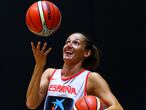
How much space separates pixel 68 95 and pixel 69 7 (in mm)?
2190

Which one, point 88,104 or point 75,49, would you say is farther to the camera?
point 75,49

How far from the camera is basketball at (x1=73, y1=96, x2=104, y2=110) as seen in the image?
3.06 meters

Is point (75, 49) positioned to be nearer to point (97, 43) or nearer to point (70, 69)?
point (70, 69)

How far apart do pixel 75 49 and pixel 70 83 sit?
29cm

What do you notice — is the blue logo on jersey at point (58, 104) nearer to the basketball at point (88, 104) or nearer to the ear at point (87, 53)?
the basketball at point (88, 104)

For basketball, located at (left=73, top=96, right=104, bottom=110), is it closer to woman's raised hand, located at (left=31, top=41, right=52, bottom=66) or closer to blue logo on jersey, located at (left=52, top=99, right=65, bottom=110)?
blue logo on jersey, located at (left=52, top=99, right=65, bottom=110)

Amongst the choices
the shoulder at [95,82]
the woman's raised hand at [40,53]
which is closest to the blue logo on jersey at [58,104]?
the shoulder at [95,82]

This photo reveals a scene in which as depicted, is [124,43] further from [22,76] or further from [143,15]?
[22,76]

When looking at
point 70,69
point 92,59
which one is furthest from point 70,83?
point 92,59

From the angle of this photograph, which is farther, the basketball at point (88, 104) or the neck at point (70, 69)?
the neck at point (70, 69)

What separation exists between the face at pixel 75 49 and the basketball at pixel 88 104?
1.65ft

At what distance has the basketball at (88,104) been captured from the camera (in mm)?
3057

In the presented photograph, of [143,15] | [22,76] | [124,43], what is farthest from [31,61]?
[143,15]

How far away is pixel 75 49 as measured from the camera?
11.6ft
